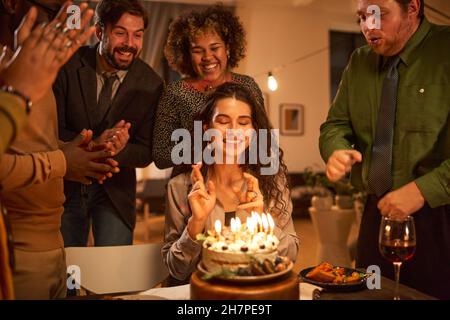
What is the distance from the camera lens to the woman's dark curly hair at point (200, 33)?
8.71 feet

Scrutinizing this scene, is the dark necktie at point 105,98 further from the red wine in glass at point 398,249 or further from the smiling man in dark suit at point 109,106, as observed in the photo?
the red wine in glass at point 398,249

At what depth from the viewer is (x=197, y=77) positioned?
2.71 metres

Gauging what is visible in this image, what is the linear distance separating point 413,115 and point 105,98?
1.60 m

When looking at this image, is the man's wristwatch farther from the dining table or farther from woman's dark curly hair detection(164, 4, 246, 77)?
woman's dark curly hair detection(164, 4, 246, 77)

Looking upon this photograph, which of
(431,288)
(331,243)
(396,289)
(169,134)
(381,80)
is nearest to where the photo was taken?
(396,289)

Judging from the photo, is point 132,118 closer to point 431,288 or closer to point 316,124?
point 431,288

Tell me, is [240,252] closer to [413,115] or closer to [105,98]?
[413,115]

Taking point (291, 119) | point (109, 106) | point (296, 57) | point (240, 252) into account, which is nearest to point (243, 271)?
point (240, 252)

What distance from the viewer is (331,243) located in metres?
4.86

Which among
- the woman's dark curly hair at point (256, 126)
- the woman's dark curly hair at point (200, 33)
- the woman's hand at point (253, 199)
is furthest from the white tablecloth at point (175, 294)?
the woman's dark curly hair at point (200, 33)

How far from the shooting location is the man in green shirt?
2041 millimetres

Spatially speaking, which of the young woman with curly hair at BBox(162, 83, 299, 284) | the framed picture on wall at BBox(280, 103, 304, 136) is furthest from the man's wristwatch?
the framed picture on wall at BBox(280, 103, 304, 136)
